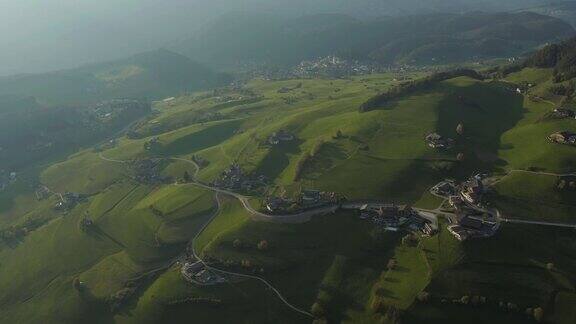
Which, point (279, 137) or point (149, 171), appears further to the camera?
point (149, 171)

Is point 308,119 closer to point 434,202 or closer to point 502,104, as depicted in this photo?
point 502,104

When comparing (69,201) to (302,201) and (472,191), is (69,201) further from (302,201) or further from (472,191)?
(472,191)

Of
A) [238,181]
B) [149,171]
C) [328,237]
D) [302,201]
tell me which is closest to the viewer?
[328,237]

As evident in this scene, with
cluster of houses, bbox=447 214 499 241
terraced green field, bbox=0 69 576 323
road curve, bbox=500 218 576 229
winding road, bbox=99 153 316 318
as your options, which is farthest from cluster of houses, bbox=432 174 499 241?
winding road, bbox=99 153 316 318

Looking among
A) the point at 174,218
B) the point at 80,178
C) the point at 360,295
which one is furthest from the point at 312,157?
the point at 80,178

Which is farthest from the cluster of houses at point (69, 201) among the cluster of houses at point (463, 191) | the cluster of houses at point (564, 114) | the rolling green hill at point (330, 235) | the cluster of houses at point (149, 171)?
the cluster of houses at point (564, 114)

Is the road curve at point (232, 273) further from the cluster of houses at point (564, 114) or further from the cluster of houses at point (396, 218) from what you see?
the cluster of houses at point (564, 114)

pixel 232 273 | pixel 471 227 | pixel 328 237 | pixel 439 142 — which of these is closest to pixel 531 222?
pixel 471 227
